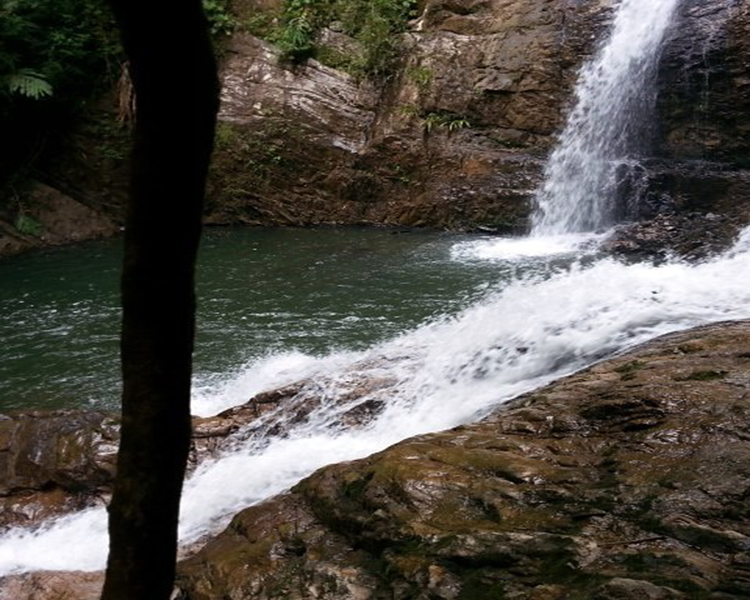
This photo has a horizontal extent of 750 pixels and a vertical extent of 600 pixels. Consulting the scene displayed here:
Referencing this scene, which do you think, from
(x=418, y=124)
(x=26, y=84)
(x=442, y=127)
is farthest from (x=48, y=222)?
(x=442, y=127)

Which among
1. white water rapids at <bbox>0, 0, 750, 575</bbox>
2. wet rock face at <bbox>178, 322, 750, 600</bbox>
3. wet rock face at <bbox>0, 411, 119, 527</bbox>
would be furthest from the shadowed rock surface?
wet rock face at <bbox>0, 411, 119, 527</bbox>

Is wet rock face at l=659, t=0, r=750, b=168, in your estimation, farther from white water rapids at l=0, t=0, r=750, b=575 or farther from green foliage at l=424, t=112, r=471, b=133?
green foliage at l=424, t=112, r=471, b=133

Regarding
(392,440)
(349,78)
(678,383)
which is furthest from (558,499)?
(349,78)

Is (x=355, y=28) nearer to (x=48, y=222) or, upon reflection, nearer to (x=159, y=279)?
(x=48, y=222)

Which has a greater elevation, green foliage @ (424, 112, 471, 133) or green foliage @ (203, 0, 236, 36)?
green foliage @ (203, 0, 236, 36)

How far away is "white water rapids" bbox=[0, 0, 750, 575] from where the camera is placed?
4.83 m

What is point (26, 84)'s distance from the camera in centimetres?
1208

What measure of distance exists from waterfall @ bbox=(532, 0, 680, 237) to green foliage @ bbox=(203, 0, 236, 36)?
6081mm

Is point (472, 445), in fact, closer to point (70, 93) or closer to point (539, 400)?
point (539, 400)

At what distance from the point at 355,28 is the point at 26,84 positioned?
17.5ft

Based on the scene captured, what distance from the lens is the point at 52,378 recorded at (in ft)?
22.9

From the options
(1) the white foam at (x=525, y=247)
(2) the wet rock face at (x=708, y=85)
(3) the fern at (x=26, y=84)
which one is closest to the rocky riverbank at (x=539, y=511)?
(1) the white foam at (x=525, y=247)

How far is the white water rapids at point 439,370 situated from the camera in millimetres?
4828

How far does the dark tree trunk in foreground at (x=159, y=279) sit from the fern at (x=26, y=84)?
1207cm
